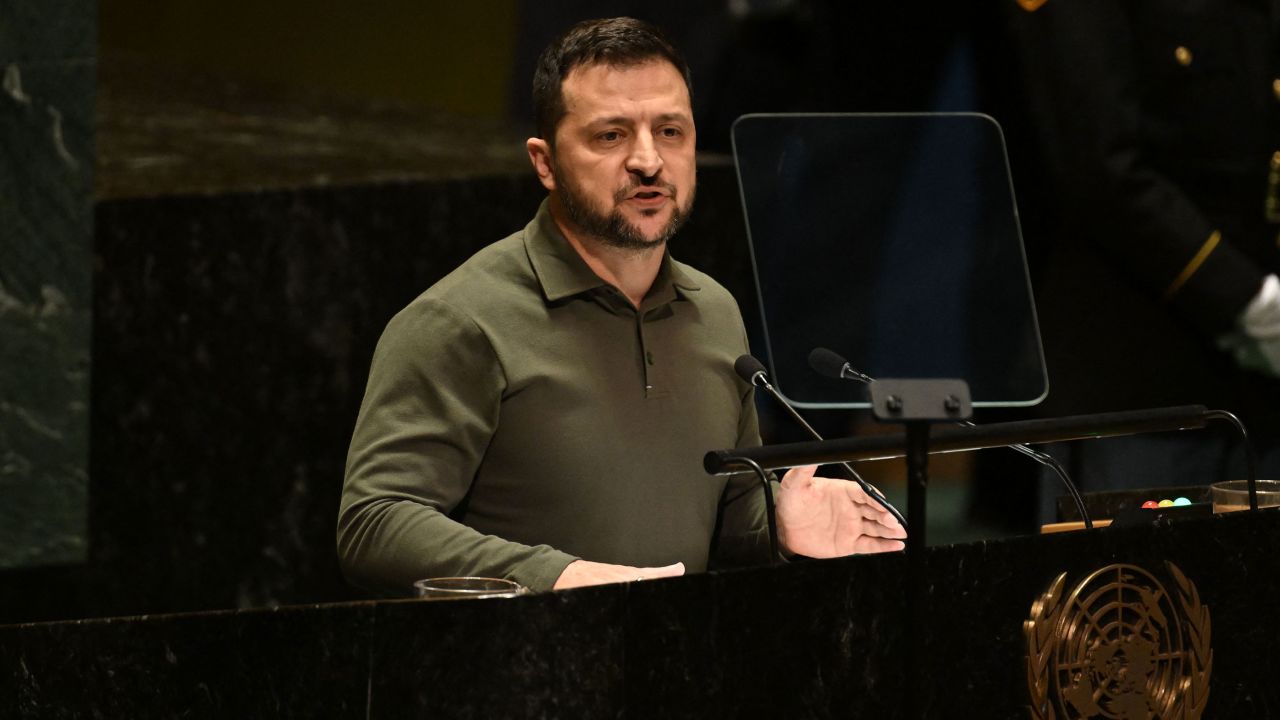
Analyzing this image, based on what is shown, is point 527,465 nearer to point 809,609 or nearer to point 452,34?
point 809,609

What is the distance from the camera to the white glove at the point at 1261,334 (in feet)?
11.6

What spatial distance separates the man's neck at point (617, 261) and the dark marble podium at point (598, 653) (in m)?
0.75

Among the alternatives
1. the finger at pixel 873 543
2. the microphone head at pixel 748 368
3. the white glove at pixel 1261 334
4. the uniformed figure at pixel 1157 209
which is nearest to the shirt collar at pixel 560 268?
the microphone head at pixel 748 368

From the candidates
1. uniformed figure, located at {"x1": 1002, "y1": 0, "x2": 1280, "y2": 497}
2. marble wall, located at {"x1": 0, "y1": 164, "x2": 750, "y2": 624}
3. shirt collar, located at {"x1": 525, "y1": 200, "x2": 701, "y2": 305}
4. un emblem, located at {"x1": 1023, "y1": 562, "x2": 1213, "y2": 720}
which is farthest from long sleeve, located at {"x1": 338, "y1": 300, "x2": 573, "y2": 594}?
marble wall, located at {"x1": 0, "y1": 164, "x2": 750, "y2": 624}

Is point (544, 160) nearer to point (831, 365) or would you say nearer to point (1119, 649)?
point (831, 365)

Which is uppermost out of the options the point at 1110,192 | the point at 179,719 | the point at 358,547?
the point at 1110,192

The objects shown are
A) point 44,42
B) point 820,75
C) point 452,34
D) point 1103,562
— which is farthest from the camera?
point 820,75

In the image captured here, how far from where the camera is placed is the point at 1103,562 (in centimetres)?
228

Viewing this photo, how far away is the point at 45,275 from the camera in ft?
13.1

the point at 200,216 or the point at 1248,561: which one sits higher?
the point at 200,216

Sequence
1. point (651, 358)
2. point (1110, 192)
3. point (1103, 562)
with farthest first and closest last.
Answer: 1. point (1110, 192)
2. point (651, 358)
3. point (1103, 562)

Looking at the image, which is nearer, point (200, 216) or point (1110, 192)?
point (1110, 192)

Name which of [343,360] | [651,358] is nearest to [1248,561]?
[651,358]

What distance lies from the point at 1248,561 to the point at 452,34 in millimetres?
3095
